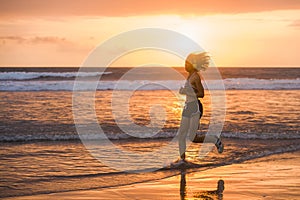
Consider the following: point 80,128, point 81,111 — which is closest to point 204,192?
point 80,128

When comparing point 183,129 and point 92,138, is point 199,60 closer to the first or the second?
point 183,129

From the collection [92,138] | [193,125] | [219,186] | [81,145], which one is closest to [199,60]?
[193,125]

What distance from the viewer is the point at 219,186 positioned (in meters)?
7.16

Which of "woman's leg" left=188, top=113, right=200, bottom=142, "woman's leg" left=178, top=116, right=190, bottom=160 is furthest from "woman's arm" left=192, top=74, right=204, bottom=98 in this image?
"woman's leg" left=178, top=116, right=190, bottom=160

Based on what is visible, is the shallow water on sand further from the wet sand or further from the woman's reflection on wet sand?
the woman's reflection on wet sand

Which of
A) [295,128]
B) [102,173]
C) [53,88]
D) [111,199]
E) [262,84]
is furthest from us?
[262,84]

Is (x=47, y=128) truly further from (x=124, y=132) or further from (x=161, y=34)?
(x=161, y=34)

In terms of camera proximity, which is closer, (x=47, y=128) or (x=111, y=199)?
(x=111, y=199)

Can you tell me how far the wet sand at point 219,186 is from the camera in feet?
21.6

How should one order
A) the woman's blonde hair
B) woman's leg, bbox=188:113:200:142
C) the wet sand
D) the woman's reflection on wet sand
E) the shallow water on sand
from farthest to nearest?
1. woman's leg, bbox=188:113:200:142
2. the woman's blonde hair
3. the shallow water on sand
4. the wet sand
5. the woman's reflection on wet sand

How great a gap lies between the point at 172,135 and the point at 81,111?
5392 mm

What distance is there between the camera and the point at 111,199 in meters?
6.45

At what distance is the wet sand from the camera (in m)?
6.58

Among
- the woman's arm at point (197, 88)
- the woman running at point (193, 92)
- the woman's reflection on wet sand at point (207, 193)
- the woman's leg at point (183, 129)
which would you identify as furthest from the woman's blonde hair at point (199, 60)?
the woman's reflection on wet sand at point (207, 193)
